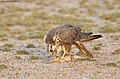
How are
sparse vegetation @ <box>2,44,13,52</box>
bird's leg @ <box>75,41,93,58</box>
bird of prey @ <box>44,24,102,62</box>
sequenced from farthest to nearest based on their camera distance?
sparse vegetation @ <box>2,44,13,52</box> < bird's leg @ <box>75,41,93,58</box> < bird of prey @ <box>44,24,102,62</box>

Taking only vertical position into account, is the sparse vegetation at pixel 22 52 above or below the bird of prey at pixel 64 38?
below

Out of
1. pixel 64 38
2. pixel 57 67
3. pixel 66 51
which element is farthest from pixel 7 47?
pixel 64 38

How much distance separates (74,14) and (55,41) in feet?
60.7

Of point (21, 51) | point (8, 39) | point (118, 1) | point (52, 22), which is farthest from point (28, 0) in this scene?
point (21, 51)

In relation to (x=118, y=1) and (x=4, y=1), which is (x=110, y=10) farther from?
(x=4, y=1)

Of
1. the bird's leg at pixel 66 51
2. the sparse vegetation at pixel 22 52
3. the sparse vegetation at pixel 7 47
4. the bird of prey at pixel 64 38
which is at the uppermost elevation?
the bird of prey at pixel 64 38

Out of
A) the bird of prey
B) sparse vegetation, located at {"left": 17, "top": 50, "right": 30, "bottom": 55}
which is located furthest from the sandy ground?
the bird of prey

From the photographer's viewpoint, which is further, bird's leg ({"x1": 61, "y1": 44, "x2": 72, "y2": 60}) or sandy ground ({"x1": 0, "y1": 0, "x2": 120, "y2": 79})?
bird's leg ({"x1": 61, "y1": 44, "x2": 72, "y2": 60})

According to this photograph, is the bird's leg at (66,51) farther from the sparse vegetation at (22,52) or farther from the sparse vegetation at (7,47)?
the sparse vegetation at (7,47)

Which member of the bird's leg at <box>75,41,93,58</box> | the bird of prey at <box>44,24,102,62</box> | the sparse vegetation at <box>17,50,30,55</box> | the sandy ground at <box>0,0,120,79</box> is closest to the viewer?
the sandy ground at <box>0,0,120,79</box>

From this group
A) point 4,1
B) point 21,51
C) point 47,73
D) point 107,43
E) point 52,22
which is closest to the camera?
point 47,73

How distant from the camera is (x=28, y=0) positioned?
3881 cm

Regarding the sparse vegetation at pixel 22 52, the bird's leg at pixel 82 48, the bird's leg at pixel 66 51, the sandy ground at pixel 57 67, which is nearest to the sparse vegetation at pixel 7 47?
the sandy ground at pixel 57 67

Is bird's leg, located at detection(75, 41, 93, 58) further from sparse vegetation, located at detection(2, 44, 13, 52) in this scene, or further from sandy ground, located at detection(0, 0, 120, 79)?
sparse vegetation, located at detection(2, 44, 13, 52)
